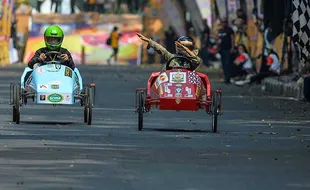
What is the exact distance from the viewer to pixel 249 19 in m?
48.2

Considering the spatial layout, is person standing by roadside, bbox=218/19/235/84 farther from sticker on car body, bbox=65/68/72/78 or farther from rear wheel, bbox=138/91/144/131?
rear wheel, bbox=138/91/144/131

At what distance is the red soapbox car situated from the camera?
793 inches

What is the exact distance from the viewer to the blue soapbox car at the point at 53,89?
819 inches

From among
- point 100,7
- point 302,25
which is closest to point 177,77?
point 302,25

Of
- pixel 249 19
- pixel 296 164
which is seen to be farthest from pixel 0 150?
pixel 249 19

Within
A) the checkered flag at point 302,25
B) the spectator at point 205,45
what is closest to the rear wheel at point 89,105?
the checkered flag at point 302,25

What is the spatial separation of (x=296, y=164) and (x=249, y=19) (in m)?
33.4

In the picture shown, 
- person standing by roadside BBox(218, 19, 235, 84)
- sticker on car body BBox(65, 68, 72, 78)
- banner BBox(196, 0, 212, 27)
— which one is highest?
banner BBox(196, 0, 212, 27)

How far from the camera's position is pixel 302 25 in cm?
3300

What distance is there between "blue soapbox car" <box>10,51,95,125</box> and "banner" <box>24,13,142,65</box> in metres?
51.6

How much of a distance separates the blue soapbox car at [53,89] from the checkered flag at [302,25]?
40.0 ft

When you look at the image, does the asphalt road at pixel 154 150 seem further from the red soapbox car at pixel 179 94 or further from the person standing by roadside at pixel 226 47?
the person standing by roadside at pixel 226 47

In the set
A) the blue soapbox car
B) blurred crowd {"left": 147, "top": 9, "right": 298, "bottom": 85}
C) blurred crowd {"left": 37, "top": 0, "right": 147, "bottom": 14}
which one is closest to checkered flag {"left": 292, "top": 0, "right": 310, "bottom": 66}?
blurred crowd {"left": 147, "top": 9, "right": 298, "bottom": 85}

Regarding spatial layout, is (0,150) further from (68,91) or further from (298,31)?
(298,31)
